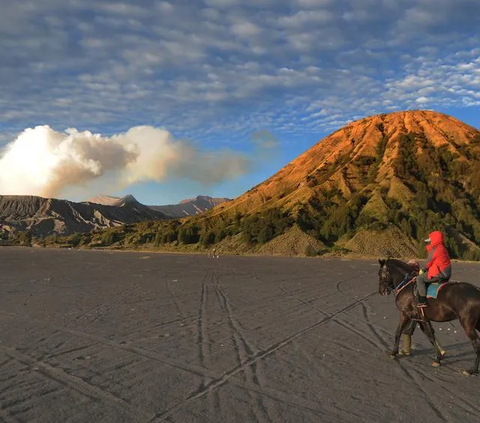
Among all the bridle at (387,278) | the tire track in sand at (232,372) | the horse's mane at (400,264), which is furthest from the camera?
the bridle at (387,278)

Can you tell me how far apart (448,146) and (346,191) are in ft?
95.3

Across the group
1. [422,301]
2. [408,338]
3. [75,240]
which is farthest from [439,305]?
[75,240]

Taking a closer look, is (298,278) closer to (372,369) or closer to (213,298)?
(213,298)

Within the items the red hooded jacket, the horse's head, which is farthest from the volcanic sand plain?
the red hooded jacket

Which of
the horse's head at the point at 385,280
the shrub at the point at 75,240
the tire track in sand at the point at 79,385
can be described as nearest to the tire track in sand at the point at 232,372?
the tire track in sand at the point at 79,385

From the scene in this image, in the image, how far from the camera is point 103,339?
461 inches

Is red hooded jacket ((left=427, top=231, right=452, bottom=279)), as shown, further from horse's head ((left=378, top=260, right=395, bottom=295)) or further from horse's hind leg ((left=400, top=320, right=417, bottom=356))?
horse's hind leg ((left=400, top=320, right=417, bottom=356))

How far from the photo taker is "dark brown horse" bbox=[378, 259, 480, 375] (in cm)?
900

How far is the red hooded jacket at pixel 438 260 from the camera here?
32.1 ft

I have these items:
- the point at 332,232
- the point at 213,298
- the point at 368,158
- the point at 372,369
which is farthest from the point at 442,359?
the point at 368,158

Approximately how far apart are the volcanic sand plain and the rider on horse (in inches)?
70.3

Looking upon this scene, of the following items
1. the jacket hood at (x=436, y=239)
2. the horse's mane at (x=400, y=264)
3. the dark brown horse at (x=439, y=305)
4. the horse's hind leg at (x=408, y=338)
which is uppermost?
the jacket hood at (x=436, y=239)

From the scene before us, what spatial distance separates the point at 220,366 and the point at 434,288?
557 cm

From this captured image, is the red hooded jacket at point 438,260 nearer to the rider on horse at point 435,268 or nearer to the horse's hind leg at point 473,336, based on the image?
the rider on horse at point 435,268
